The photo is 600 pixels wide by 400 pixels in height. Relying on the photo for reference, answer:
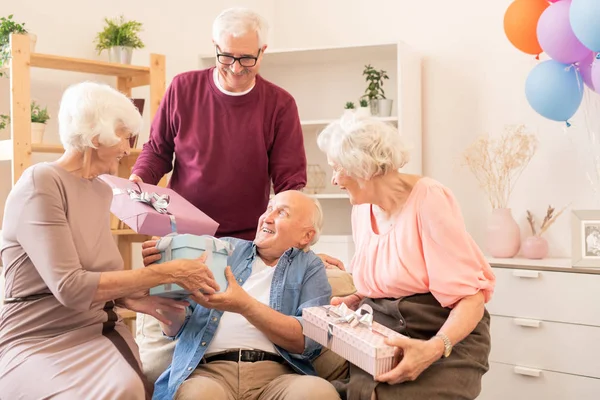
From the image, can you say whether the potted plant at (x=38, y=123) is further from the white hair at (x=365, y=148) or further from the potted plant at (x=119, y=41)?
the white hair at (x=365, y=148)

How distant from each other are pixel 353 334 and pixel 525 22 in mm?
2196

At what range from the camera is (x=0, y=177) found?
Result: 3.59 metres

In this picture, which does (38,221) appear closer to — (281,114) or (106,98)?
(106,98)

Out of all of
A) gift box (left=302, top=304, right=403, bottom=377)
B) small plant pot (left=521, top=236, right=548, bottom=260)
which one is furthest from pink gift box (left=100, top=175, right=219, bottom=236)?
small plant pot (left=521, top=236, right=548, bottom=260)

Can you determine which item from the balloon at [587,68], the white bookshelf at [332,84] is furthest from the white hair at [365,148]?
the white bookshelf at [332,84]

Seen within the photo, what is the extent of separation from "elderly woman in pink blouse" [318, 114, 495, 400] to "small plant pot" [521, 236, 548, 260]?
5.89 ft

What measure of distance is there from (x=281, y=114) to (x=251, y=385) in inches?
42.0

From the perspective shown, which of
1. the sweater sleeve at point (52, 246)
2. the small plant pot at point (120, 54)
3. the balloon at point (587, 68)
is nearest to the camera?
the sweater sleeve at point (52, 246)

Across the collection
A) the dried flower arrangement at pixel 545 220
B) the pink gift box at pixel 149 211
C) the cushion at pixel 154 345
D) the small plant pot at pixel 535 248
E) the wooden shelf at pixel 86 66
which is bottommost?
the cushion at pixel 154 345

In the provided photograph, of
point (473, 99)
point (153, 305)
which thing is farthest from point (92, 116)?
point (473, 99)

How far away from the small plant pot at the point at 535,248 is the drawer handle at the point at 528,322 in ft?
1.30

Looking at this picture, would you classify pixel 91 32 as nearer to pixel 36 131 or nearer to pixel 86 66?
pixel 86 66

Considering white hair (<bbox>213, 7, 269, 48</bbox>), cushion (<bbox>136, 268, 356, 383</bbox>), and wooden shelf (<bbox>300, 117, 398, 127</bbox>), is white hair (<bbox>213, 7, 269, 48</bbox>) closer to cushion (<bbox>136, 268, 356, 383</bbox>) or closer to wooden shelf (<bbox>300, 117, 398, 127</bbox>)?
cushion (<bbox>136, 268, 356, 383</bbox>)

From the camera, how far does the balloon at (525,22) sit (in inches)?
134
